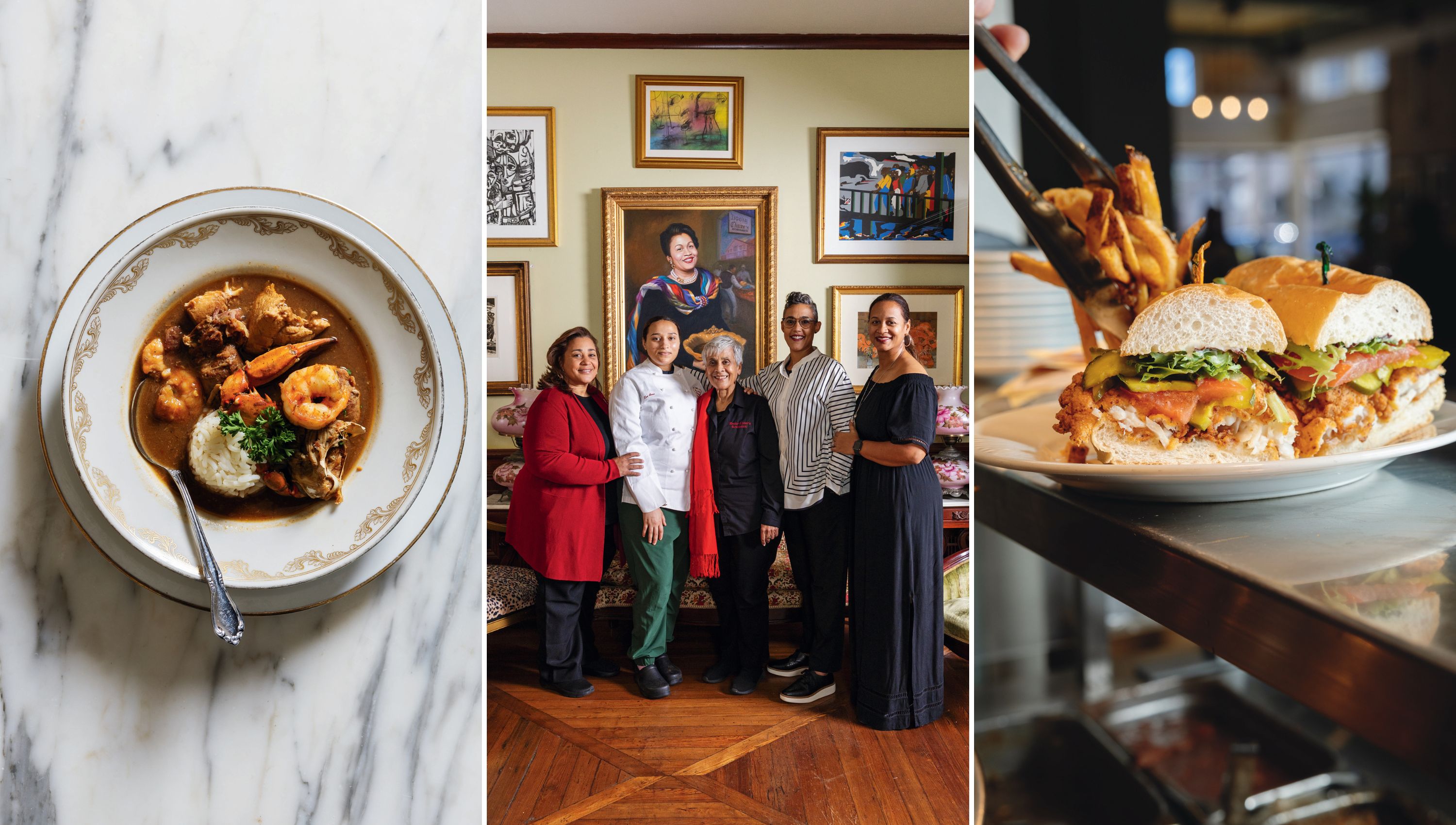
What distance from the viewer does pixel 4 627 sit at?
1.07m

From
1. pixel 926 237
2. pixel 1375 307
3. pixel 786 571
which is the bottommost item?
pixel 786 571

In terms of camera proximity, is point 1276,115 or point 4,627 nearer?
point 1276,115

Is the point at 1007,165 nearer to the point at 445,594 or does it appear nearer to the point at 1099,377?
the point at 1099,377

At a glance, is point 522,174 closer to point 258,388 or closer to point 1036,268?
point 258,388

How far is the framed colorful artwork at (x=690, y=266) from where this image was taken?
321cm

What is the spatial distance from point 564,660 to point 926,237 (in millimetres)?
2208

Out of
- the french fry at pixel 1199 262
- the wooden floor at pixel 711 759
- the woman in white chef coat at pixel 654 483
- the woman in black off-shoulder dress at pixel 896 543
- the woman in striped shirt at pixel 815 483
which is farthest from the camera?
the woman in white chef coat at pixel 654 483

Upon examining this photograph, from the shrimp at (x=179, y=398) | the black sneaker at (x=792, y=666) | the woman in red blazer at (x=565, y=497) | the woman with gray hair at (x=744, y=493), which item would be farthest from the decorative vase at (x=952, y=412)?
the shrimp at (x=179, y=398)

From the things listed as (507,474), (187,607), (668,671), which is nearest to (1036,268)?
(187,607)

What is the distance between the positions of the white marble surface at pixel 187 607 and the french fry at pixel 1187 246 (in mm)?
863

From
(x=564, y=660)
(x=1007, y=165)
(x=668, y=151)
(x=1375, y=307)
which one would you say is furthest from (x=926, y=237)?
(x=1375, y=307)

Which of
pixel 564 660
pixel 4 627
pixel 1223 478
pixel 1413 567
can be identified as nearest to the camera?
pixel 1413 567

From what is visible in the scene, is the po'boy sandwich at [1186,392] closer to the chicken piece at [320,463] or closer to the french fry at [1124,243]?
the french fry at [1124,243]

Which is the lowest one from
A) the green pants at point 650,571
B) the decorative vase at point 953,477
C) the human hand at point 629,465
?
the green pants at point 650,571
